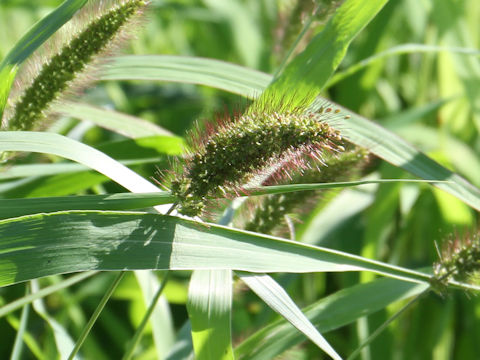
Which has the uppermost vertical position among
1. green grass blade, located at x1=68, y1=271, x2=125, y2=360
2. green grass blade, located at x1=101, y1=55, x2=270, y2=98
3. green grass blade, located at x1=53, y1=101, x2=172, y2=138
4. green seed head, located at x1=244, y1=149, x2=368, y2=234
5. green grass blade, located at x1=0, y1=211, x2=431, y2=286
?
green grass blade, located at x1=101, y1=55, x2=270, y2=98

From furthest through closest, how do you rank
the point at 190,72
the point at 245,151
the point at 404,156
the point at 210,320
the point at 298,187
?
the point at 190,72
the point at 404,156
the point at 210,320
the point at 298,187
the point at 245,151

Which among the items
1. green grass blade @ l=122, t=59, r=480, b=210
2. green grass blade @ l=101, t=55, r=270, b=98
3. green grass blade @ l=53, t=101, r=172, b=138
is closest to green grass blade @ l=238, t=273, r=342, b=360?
green grass blade @ l=122, t=59, r=480, b=210

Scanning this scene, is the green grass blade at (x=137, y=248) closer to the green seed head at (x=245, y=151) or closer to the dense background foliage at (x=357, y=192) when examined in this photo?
the green seed head at (x=245, y=151)

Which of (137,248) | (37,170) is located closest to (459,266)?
(137,248)

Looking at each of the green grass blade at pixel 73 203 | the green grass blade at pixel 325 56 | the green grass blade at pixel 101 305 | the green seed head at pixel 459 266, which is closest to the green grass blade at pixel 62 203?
the green grass blade at pixel 73 203

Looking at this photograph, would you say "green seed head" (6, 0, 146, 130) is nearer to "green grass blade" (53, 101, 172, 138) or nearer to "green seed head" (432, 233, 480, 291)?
"green grass blade" (53, 101, 172, 138)

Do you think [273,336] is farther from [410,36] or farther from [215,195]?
[410,36]

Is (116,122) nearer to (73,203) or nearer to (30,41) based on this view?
(30,41)
